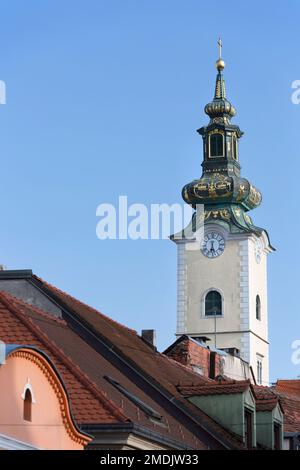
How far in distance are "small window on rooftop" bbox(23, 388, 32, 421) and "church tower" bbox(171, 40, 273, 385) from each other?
6263cm

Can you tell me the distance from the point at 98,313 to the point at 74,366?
7.92 metres

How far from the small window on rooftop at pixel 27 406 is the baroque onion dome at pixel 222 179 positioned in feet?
208

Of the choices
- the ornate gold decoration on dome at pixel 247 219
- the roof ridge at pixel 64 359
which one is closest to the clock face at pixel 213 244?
the ornate gold decoration on dome at pixel 247 219

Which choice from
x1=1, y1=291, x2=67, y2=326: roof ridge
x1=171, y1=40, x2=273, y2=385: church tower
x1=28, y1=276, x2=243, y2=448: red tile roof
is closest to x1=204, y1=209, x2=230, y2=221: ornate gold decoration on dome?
x1=171, y1=40, x2=273, y2=385: church tower

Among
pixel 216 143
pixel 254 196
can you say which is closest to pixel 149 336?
pixel 254 196

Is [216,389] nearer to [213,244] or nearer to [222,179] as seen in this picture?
[213,244]

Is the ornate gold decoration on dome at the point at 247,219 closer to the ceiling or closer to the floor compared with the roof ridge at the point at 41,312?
closer to the ceiling

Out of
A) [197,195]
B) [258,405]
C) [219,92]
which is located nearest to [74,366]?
[258,405]

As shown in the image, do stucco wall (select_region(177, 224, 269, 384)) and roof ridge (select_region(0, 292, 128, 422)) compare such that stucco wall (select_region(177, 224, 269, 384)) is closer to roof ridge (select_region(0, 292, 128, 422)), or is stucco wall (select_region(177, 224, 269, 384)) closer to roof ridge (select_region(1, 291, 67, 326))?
roof ridge (select_region(1, 291, 67, 326))

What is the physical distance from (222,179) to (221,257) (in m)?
4.36

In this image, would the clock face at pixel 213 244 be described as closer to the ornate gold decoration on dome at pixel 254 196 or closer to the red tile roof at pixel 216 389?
the ornate gold decoration on dome at pixel 254 196

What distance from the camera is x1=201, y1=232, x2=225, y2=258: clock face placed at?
84.9m

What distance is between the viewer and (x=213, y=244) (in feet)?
279

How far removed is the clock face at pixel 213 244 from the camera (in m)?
84.9
